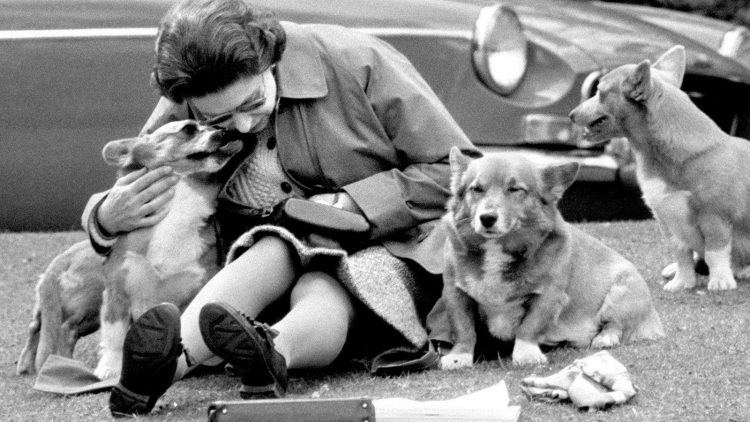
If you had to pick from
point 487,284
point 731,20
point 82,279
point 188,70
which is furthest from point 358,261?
point 731,20

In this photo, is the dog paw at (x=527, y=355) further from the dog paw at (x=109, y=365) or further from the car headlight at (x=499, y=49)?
the car headlight at (x=499, y=49)

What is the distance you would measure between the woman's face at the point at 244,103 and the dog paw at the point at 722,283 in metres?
1.97

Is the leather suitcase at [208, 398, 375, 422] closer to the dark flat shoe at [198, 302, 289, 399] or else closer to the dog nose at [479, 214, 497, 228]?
the dark flat shoe at [198, 302, 289, 399]

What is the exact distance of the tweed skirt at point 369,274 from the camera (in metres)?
3.93

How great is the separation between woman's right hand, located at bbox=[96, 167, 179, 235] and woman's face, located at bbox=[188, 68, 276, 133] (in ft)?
1.25

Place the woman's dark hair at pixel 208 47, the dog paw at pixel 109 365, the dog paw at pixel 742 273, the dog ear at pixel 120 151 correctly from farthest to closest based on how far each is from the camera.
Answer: the dog paw at pixel 742 273, the dog ear at pixel 120 151, the dog paw at pixel 109 365, the woman's dark hair at pixel 208 47

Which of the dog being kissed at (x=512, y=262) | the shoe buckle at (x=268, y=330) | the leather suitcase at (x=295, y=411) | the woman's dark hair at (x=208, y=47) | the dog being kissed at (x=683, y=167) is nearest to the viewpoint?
the leather suitcase at (x=295, y=411)

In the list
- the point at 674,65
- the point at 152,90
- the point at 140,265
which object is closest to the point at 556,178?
the point at 140,265

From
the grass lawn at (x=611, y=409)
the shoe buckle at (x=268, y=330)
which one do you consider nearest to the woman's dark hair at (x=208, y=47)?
the shoe buckle at (x=268, y=330)

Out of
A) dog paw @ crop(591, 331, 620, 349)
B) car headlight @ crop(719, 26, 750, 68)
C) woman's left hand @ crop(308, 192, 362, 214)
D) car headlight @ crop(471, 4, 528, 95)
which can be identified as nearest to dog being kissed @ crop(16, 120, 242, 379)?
woman's left hand @ crop(308, 192, 362, 214)

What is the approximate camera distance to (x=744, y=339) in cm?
408

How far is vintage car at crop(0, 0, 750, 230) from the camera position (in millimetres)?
6016

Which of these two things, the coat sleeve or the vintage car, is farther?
the vintage car

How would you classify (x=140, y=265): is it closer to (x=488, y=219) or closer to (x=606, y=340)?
(x=488, y=219)
